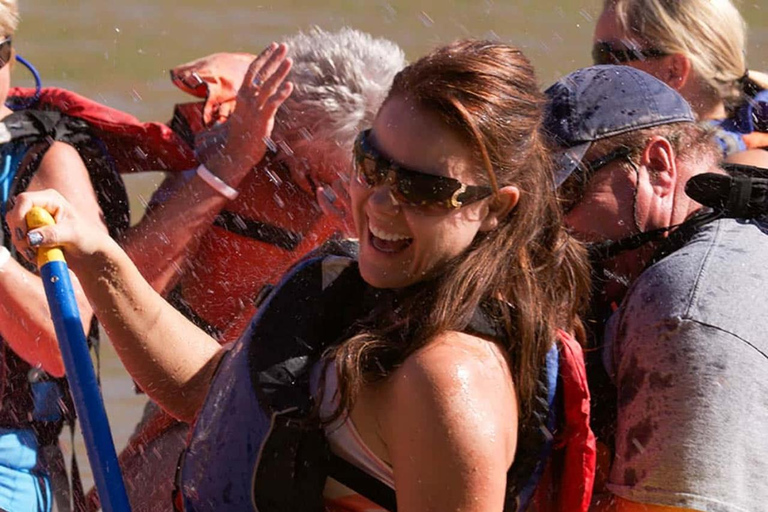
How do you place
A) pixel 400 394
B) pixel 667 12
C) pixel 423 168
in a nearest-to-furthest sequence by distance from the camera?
pixel 400 394 < pixel 423 168 < pixel 667 12

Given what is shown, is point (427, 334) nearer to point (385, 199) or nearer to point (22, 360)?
point (385, 199)

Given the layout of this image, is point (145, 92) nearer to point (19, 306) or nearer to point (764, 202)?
point (19, 306)

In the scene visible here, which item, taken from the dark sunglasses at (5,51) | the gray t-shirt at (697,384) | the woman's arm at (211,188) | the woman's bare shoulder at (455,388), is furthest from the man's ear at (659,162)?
the dark sunglasses at (5,51)

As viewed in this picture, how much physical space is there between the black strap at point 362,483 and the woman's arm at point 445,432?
8 cm

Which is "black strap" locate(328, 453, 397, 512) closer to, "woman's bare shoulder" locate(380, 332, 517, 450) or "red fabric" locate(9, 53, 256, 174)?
"woman's bare shoulder" locate(380, 332, 517, 450)

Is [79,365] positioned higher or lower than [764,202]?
lower

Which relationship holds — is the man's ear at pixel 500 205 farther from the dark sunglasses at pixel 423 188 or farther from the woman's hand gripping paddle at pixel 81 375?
the woman's hand gripping paddle at pixel 81 375

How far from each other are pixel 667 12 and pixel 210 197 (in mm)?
1431

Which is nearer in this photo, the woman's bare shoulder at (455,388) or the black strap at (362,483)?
the woman's bare shoulder at (455,388)

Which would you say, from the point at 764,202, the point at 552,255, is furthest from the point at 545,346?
the point at 764,202

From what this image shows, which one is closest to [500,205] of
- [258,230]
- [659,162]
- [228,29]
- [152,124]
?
[659,162]

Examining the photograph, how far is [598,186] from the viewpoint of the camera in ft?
8.29

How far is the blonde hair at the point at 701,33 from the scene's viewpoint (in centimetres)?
356

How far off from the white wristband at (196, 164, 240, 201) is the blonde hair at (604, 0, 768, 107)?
129 centimetres
